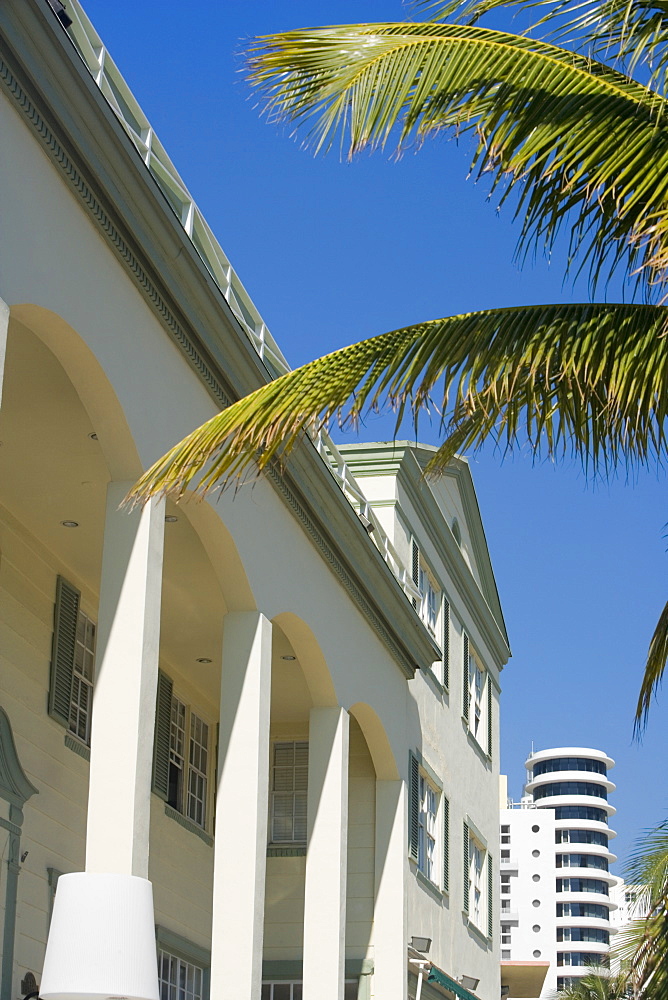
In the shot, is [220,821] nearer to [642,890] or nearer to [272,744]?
[642,890]

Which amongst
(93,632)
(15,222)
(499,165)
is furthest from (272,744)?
(499,165)

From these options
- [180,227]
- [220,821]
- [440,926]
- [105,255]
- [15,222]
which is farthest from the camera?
[440,926]

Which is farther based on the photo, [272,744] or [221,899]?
[272,744]

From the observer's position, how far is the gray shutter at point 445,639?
1017 inches

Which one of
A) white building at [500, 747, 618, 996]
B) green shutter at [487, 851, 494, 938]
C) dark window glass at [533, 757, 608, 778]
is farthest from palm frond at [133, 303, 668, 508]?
dark window glass at [533, 757, 608, 778]

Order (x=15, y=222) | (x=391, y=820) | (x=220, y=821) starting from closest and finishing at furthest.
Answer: (x=15, y=222)
(x=220, y=821)
(x=391, y=820)

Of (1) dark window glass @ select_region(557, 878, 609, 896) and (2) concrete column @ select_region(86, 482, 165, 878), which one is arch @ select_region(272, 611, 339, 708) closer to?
(2) concrete column @ select_region(86, 482, 165, 878)

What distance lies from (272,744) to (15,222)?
544 inches

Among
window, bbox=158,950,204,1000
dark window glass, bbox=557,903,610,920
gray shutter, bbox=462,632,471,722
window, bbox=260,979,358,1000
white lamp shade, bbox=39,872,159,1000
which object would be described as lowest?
white lamp shade, bbox=39,872,159,1000

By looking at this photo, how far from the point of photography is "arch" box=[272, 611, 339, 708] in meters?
15.2

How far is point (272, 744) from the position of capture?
21703 mm

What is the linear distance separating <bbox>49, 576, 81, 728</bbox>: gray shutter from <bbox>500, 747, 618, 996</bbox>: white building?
135 m

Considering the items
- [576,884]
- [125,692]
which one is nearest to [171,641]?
[125,692]

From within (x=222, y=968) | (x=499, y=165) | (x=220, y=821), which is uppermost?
(x=499, y=165)
